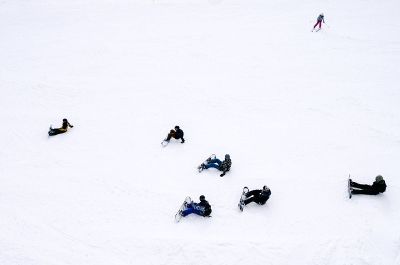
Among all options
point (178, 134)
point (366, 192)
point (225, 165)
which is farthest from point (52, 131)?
point (366, 192)

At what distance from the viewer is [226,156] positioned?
1404 centimetres

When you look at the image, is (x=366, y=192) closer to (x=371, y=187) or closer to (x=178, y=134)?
(x=371, y=187)

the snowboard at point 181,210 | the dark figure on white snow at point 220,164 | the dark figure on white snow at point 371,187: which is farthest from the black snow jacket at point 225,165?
the dark figure on white snow at point 371,187

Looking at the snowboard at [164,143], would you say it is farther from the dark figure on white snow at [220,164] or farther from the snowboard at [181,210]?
the snowboard at [181,210]

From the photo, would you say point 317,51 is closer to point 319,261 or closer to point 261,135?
point 261,135

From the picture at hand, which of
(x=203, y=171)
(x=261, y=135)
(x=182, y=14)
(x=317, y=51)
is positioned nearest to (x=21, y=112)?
(x=203, y=171)

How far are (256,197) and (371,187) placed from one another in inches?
168

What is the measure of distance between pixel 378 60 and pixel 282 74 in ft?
19.5

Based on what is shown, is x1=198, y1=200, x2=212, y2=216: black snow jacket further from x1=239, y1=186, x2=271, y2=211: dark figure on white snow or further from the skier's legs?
the skier's legs

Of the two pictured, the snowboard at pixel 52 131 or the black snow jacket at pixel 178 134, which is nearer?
the black snow jacket at pixel 178 134

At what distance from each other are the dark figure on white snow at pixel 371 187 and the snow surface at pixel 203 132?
11.7 inches

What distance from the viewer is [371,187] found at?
12.7 meters

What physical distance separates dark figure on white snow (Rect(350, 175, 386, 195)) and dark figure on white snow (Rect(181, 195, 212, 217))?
5.44 metres

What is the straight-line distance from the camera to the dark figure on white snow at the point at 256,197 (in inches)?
491
